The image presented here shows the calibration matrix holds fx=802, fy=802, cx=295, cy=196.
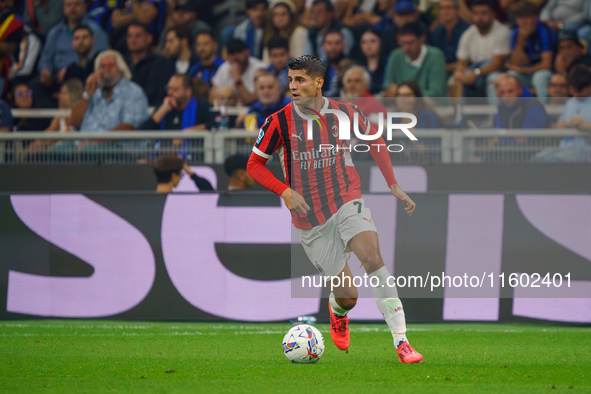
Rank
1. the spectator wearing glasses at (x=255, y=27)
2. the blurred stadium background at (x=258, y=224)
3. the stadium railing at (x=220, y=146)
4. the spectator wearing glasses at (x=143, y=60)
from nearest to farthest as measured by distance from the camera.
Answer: the blurred stadium background at (x=258, y=224)
the stadium railing at (x=220, y=146)
the spectator wearing glasses at (x=143, y=60)
the spectator wearing glasses at (x=255, y=27)

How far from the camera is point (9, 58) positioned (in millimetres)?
11883

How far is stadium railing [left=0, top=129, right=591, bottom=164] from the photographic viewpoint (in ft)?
28.1

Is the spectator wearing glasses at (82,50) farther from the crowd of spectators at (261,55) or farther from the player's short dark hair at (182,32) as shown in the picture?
the player's short dark hair at (182,32)

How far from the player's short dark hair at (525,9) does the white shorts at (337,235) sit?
6.30m

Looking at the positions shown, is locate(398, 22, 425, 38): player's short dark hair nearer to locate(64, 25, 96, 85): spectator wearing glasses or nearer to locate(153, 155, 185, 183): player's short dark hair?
locate(153, 155, 185, 183): player's short dark hair

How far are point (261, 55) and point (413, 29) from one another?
95.3 inches

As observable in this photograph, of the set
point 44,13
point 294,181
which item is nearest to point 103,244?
point 294,181

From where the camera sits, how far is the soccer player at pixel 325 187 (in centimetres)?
546

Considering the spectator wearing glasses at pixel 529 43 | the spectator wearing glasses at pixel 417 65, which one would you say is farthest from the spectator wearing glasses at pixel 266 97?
the spectator wearing glasses at pixel 529 43

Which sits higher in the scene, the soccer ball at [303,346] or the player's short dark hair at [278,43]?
the player's short dark hair at [278,43]

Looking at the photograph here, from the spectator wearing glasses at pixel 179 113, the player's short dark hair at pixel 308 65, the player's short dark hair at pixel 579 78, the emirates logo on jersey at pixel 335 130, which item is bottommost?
the emirates logo on jersey at pixel 335 130

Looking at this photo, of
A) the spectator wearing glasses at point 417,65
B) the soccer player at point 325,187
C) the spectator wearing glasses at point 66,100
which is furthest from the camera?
the spectator wearing glasses at point 66,100

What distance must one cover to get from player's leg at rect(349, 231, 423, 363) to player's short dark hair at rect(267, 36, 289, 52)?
243 inches

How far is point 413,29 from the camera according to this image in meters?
10.6
